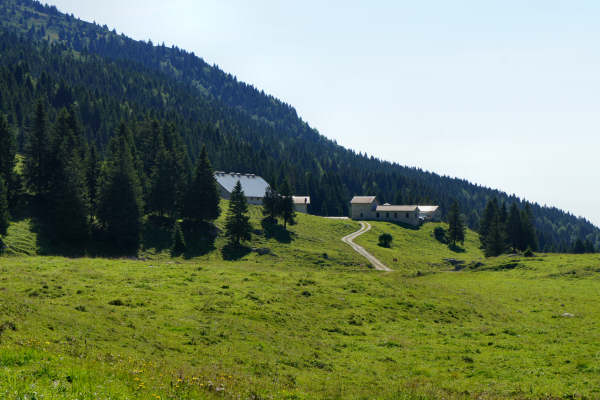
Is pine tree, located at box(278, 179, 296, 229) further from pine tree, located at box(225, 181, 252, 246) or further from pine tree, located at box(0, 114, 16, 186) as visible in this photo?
pine tree, located at box(0, 114, 16, 186)

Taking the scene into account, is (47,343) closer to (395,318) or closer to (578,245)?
(395,318)

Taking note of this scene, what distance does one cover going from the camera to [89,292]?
85.8 ft

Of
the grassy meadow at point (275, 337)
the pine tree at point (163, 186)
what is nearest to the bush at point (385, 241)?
the pine tree at point (163, 186)

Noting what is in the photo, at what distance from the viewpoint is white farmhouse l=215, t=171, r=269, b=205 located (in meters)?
128

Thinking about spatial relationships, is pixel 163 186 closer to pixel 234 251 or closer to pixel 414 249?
pixel 234 251

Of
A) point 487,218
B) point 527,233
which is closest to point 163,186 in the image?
point 527,233

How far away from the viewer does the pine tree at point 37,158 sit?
69825mm

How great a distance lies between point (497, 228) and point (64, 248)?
92679 mm

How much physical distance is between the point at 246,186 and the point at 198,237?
61.1m

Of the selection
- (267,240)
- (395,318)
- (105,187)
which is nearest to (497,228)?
(267,240)

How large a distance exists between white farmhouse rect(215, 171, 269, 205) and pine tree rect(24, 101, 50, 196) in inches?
2242

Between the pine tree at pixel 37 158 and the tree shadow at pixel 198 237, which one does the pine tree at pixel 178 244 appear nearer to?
the tree shadow at pixel 198 237

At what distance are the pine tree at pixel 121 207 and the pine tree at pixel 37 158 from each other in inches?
502

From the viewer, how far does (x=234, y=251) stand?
2859 inches
